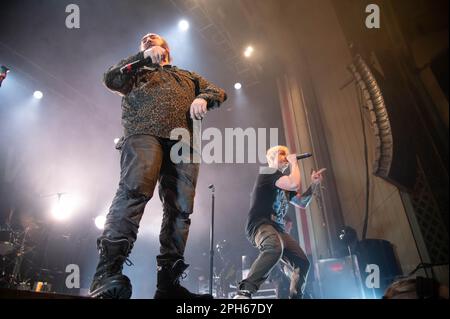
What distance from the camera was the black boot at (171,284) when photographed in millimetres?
1599

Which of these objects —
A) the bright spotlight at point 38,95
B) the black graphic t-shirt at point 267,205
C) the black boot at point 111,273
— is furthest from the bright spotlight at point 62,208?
the black boot at point 111,273

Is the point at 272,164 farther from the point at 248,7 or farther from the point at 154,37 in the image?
the point at 248,7

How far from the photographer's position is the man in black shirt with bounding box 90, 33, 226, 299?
1.46 m

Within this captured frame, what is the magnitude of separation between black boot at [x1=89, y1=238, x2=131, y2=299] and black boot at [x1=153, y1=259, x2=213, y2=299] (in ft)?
0.94

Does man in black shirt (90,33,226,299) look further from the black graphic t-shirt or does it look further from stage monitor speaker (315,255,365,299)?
stage monitor speaker (315,255,365,299)

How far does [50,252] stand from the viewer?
7555 millimetres

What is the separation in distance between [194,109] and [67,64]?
24.3ft

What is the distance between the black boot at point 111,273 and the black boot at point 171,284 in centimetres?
29

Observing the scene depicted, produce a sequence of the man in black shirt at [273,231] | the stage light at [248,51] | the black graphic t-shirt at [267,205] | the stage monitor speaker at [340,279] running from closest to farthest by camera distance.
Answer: the man in black shirt at [273,231] < the black graphic t-shirt at [267,205] < the stage monitor speaker at [340,279] < the stage light at [248,51]

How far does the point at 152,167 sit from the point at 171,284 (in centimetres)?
73

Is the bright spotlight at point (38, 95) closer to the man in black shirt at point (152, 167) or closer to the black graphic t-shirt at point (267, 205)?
the man in black shirt at point (152, 167)

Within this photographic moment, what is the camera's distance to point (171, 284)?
64.6 inches

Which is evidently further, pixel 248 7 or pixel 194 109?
pixel 248 7
